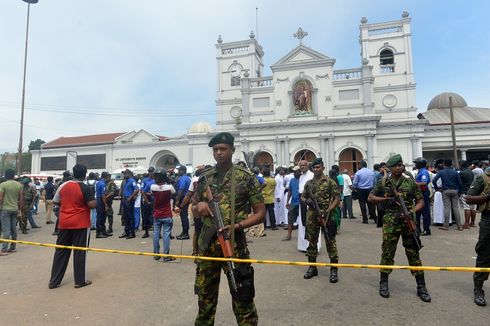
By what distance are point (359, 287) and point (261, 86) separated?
2754cm

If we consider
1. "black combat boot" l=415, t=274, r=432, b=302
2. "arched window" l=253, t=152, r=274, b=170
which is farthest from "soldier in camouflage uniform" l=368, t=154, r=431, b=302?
"arched window" l=253, t=152, r=274, b=170

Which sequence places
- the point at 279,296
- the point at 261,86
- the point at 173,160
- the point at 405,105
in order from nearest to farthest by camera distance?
the point at 279,296
the point at 405,105
the point at 261,86
the point at 173,160

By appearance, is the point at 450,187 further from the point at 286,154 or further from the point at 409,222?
the point at 286,154

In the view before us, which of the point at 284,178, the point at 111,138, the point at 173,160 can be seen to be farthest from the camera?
the point at 111,138

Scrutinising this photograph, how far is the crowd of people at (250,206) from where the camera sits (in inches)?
103

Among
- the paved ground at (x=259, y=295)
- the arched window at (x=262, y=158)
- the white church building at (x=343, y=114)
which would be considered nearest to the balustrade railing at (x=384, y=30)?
the white church building at (x=343, y=114)

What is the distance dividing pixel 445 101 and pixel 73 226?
1877 inches

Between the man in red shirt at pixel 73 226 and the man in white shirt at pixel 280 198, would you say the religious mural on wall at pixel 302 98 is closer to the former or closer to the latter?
the man in white shirt at pixel 280 198

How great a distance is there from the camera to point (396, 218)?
12.8 feet

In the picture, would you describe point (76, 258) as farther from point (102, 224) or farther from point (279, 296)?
point (102, 224)

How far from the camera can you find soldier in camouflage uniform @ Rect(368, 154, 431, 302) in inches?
151

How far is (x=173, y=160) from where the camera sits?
35750 mm

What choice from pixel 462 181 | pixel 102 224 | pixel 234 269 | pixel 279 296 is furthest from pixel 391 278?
pixel 102 224

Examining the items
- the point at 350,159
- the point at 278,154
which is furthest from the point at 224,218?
the point at 350,159
